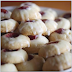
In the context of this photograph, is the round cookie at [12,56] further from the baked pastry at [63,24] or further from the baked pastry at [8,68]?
the baked pastry at [63,24]

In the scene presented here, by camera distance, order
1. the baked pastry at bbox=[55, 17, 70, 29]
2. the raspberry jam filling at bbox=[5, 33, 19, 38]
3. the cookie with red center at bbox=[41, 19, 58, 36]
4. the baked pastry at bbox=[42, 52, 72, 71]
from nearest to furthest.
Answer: the baked pastry at bbox=[42, 52, 72, 71]
the raspberry jam filling at bbox=[5, 33, 19, 38]
the cookie with red center at bbox=[41, 19, 58, 36]
the baked pastry at bbox=[55, 17, 70, 29]

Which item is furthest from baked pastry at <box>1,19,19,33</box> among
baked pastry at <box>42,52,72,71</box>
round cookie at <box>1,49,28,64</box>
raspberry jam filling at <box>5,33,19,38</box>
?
baked pastry at <box>42,52,72,71</box>

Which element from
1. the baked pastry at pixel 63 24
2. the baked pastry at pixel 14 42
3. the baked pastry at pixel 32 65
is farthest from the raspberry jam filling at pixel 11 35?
the baked pastry at pixel 63 24

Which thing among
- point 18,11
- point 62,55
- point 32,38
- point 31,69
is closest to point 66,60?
point 62,55

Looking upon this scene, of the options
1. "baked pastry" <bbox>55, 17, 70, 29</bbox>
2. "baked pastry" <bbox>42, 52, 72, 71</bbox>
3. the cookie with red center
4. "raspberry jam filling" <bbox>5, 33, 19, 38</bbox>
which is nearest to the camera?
"baked pastry" <bbox>42, 52, 72, 71</bbox>

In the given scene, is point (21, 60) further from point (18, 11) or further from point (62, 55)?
point (18, 11)

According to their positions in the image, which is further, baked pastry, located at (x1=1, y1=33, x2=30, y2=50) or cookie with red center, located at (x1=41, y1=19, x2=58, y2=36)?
cookie with red center, located at (x1=41, y1=19, x2=58, y2=36)

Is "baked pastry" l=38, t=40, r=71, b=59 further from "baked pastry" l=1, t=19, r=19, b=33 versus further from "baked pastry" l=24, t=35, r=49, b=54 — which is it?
"baked pastry" l=1, t=19, r=19, b=33
